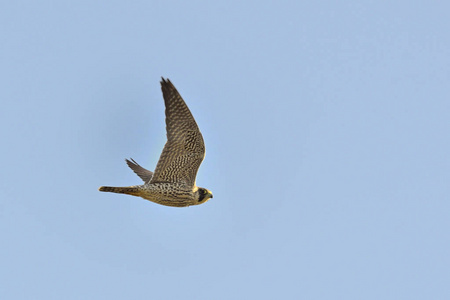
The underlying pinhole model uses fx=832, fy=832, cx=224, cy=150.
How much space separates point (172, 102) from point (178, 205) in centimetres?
309

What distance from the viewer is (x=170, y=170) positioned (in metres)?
21.0

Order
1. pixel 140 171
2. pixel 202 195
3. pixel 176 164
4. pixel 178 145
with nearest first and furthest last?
pixel 178 145
pixel 176 164
pixel 202 195
pixel 140 171

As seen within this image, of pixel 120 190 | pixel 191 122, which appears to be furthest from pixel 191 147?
pixel 120 190

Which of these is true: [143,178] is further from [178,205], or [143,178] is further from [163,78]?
[163,78]

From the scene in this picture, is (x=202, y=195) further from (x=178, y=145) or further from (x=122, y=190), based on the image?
Result: (x=122, y=190)

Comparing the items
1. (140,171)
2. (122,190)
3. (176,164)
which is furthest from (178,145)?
(140,171)

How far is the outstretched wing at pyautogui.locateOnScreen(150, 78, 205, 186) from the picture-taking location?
20109 millimetres

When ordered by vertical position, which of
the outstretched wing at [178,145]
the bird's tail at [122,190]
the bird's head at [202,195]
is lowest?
the bird's tail at [122,190]

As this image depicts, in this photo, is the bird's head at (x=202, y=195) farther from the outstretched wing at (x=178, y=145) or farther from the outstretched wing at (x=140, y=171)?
the outstretched wing at (x=140, y=171)

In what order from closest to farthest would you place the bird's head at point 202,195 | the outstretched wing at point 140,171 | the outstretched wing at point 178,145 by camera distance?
the outstretched wing at point 178,145
the bird's head at point 202,195
the outstretched wing at point 140,171

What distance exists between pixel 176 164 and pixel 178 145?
60 centimetres

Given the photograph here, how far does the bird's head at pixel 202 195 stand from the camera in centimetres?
2167

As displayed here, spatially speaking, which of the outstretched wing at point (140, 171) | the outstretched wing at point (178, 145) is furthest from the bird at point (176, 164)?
the outstretched wing at point (140, 171)

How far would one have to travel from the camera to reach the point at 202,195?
71.5ft
